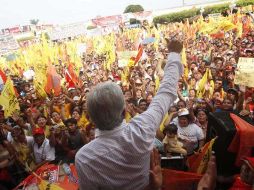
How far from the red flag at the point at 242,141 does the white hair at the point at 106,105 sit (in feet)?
5.09

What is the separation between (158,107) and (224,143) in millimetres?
1408

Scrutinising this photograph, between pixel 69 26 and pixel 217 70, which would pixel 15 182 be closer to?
pixel 217 70

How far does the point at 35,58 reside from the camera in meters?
16.8

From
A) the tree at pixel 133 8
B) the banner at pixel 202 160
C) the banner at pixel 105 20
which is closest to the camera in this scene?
the banner at pixel 202 160

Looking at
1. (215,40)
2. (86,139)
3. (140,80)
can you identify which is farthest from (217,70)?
(215,40)

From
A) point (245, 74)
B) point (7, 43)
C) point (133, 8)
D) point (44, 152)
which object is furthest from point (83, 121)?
point (133, 8)

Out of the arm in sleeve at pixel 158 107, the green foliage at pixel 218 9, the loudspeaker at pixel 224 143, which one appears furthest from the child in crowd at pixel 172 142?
the green foliage at pixel 218 9

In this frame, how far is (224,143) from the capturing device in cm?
278

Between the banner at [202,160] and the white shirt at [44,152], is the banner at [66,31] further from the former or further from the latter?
the banner at [202,160]

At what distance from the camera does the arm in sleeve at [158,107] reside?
5.08 ft

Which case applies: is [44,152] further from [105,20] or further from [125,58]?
[105,20]

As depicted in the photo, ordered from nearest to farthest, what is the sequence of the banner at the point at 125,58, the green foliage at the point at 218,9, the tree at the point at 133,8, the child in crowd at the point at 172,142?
the child in crowd at the point at 172,142 → the banner at the point at 125,58 → the green foliage at the point at 218,9 → the tree at the point at 133,8

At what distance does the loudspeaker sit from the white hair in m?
1.54

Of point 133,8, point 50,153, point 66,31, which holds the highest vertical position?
point 133,8
